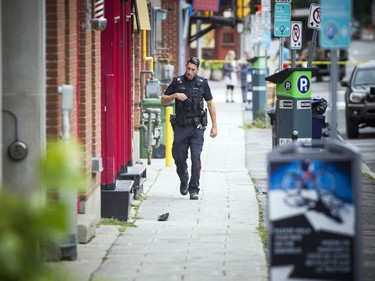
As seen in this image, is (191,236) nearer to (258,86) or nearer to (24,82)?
(24,82)

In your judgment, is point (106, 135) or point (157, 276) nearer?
point (157, 276)

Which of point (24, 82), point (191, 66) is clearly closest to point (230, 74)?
point (191, 66)

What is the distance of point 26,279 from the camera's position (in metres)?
4.36

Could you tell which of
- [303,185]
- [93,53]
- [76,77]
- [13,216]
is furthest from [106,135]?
[13,216]

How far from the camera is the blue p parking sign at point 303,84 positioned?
51.1ft

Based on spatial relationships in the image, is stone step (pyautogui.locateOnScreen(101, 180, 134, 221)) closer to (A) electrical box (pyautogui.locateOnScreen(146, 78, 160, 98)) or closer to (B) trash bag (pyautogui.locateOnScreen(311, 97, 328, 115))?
(B) trash bag (pyautogui.locateOnScreen(311, 97, 328, 115))

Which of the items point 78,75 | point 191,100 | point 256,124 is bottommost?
point 256,124

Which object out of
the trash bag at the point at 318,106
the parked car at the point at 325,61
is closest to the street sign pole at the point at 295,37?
the trash bag at the point at 318,106

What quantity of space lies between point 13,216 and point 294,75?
11440 mm

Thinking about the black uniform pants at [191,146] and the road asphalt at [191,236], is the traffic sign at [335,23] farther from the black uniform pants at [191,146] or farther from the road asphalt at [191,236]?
the black uniform pants at [191,146]

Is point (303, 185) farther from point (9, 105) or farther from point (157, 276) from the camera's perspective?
point (9, 105)

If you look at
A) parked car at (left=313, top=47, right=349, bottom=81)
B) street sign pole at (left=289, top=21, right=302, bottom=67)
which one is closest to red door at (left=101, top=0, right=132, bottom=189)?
street sign pole at (left=289, top=21, right=302, bottom=67)

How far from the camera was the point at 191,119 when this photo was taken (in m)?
15.1

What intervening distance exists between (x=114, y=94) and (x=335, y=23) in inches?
239
